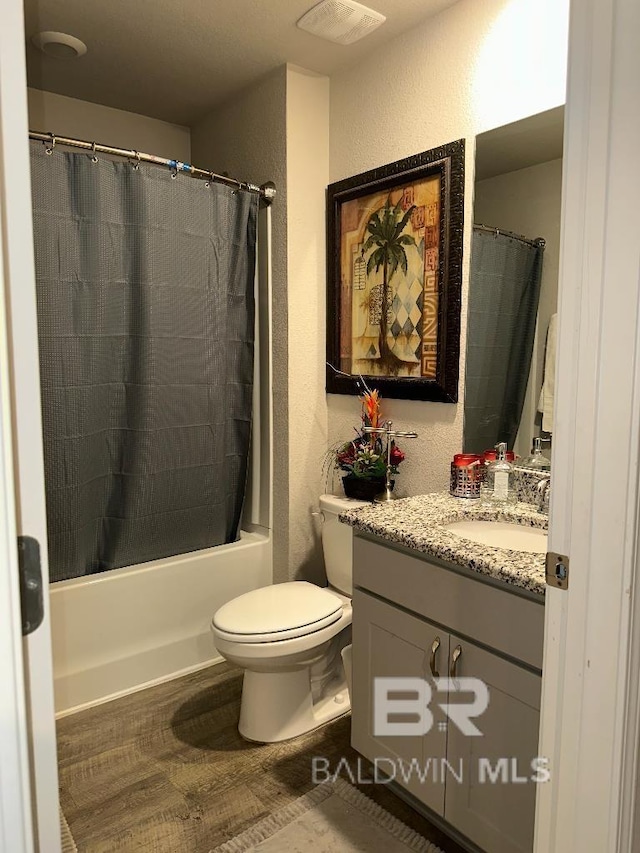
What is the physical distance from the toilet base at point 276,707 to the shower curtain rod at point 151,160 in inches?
73.9

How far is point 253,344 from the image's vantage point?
2641 mm

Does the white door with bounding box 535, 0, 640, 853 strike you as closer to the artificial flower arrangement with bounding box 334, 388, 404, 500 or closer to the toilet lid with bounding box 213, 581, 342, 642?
the toilet lid with bounding box 213, 581, 342, 642

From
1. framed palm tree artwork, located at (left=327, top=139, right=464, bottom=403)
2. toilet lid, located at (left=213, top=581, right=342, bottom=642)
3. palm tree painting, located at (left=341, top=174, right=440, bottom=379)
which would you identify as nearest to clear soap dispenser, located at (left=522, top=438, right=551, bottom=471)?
framed palm tree artwork, located at (left=327, top=139, right=464, bottom=403)

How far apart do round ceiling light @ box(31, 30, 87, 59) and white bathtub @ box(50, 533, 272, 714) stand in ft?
6.42

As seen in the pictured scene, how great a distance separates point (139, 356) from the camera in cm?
232

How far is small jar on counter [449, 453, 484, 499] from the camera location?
2.01 m

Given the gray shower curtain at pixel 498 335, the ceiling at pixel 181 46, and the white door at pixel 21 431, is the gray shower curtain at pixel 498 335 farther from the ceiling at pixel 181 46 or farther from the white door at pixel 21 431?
the white door at pixel 21 431

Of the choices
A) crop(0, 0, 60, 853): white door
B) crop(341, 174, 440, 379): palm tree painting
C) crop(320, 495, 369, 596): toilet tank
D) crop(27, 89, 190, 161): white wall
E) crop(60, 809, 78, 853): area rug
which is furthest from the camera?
crop(27, 89, 190, 161): white wall

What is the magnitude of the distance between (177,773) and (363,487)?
1.13m

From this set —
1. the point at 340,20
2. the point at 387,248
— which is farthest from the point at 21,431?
the point at 340,20

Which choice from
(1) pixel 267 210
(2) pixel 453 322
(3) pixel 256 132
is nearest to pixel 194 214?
(1) pixel 267 210

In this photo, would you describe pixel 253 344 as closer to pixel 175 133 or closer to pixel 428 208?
A: pixel 428 208

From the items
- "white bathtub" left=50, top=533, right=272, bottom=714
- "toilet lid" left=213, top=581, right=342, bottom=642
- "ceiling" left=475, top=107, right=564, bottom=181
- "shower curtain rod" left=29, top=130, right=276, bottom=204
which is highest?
"shower curtain rod" left=29, top=130, right=276, bottom=204

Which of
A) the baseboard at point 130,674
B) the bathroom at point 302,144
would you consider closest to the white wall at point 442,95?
the bathroom at point 302,144
